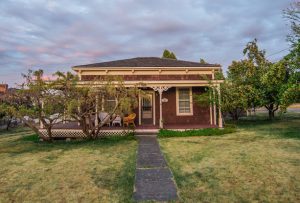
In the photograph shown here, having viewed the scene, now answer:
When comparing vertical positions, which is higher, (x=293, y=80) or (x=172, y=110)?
(x=293, y=80)

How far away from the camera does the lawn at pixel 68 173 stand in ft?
16.6

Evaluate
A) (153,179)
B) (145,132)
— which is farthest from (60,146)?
(153,179)

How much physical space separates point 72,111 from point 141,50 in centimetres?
2464

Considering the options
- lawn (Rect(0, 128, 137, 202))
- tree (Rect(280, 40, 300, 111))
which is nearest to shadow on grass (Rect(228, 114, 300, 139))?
tree (Rect(280, 40, 300, 111))

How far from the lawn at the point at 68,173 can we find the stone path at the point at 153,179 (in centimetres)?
21

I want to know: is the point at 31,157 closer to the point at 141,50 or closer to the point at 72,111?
the point at 72,111

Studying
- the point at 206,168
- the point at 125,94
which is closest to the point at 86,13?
the point at 125,94

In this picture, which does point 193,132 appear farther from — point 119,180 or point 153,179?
point 119,180

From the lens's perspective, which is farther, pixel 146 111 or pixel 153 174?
pixel 146 111

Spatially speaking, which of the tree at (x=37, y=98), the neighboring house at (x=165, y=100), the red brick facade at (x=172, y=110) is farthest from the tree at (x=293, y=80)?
the tree at (x=37, y=98)

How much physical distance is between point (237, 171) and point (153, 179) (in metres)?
2.26

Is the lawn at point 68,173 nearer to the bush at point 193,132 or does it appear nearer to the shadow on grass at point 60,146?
the shadow on grass at point 60,146

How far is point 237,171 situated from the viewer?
642cm

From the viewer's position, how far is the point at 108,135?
13.5 meters
